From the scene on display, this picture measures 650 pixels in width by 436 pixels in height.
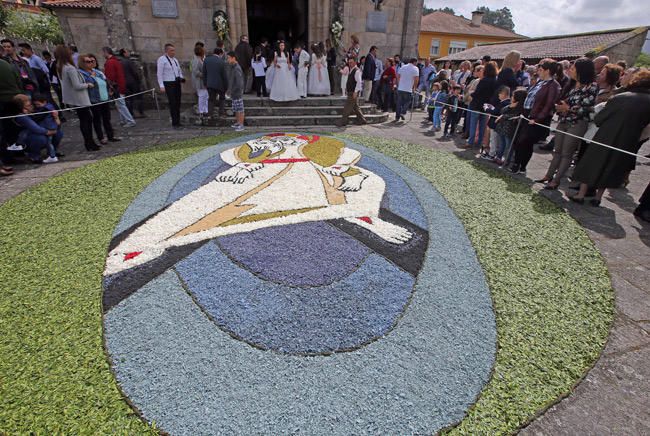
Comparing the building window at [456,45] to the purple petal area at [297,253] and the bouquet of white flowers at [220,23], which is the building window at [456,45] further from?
the purple petal area at [297,253]

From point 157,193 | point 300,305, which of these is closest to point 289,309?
point 300,305

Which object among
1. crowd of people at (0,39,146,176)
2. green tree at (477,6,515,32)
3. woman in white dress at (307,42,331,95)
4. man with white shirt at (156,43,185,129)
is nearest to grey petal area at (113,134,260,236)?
crowd of people at (0,39,146,176)

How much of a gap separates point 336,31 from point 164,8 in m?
5.92

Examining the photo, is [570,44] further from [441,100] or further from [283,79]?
[283,79]

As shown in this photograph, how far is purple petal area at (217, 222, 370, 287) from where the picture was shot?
2748 mm

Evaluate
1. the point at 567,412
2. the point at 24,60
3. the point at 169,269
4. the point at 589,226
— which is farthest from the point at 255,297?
the point at 24,60

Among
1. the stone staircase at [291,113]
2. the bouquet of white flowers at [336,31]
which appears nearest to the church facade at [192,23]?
the bouquet of white flowers at [336,31]

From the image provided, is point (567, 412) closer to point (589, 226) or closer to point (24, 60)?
point (589, 226)

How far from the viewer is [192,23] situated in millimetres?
10984

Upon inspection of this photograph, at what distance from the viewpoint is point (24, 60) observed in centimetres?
759

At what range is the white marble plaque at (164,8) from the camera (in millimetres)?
10602

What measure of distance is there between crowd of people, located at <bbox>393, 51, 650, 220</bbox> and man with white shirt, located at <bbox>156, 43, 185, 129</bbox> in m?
7.13

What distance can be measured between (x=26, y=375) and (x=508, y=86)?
7.61 m

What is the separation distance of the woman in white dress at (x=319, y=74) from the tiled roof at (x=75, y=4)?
28.5 ft
